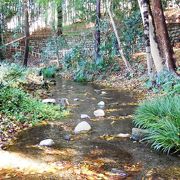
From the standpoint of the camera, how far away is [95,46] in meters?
16.4

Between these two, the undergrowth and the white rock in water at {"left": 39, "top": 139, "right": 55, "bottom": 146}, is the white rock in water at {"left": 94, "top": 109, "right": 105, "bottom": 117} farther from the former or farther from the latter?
the white rock in water at {"left": 39, "top": 139, "right": 55, "bottom": 146}

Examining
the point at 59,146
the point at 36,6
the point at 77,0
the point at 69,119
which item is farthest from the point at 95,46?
the point at 36,6

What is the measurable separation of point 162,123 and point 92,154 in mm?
1308

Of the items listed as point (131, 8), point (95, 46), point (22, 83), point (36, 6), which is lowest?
point (22, 83)

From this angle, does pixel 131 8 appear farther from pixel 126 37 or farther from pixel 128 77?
pixel 128 77

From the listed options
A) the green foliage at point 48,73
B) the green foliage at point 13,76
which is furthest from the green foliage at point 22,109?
the green foliage at point 48,73

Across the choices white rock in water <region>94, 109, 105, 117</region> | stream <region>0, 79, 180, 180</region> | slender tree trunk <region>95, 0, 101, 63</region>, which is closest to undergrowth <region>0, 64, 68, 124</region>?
stream <region>0, 79, 180, 180</region>

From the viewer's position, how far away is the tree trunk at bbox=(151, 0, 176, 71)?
419 inches

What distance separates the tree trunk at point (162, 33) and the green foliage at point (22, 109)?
4516mm

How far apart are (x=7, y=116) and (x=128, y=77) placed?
7688mm

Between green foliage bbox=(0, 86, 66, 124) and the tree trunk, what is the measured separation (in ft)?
14.8

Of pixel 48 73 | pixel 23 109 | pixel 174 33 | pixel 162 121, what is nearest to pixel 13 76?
pixel 23 109

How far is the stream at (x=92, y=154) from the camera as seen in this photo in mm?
4410

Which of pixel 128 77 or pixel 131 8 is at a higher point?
pixel 131 8
